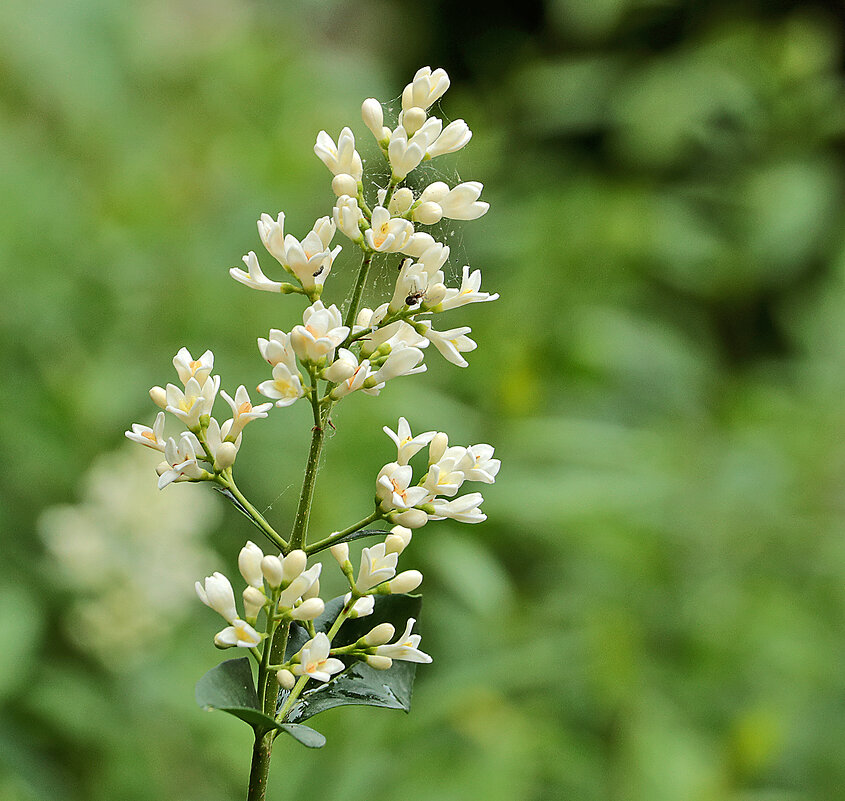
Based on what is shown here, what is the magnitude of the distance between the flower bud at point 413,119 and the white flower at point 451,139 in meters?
0.02

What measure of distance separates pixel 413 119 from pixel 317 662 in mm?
297

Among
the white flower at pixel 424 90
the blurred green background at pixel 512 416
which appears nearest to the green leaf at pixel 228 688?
the white flower at pixel 424 90

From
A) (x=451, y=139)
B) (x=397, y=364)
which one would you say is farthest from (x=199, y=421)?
(x=451, y=139)

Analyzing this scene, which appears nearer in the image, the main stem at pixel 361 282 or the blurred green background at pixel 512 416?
the main stem at pixel 361 282

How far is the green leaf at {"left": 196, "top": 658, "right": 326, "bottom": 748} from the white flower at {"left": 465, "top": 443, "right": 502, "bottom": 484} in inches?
6.1

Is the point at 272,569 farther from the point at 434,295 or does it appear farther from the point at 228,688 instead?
the point at 434,295

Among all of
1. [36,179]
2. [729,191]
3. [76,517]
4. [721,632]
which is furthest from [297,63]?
→ [721,632]

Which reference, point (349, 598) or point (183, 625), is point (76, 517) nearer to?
point (183, 625)

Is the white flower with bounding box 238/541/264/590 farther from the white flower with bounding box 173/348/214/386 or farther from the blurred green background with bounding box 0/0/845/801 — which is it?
the blurred green background with bounding box 0/0/845/801

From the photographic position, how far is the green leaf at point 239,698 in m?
0.41

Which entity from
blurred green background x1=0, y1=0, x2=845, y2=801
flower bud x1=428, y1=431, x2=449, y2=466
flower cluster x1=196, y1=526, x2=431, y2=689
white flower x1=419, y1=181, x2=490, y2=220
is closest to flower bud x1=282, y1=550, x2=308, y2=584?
flower cluster x1=196, y1=526, x2=431, y2=689

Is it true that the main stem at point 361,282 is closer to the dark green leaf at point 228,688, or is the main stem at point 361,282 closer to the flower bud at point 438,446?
the flower bud at point 438,446

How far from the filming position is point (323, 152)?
0.53m

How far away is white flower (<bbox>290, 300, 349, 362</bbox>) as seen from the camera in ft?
1.52
